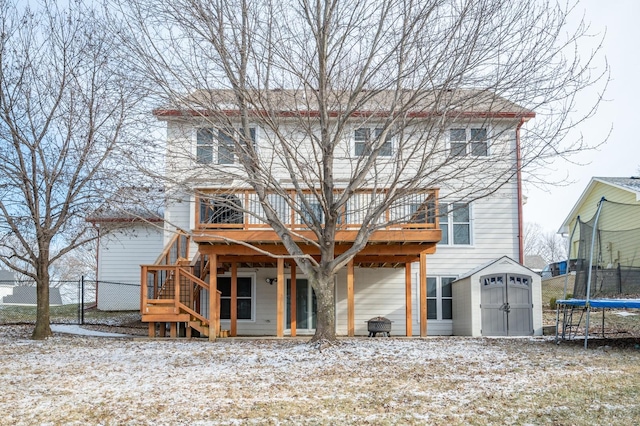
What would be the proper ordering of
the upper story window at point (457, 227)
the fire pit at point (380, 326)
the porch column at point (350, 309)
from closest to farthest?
the porch column at point (350, 309), the fire pit at point (380, 326), the upper story window at point (457, 227)

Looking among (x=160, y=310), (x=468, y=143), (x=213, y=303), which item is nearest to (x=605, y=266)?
(x=468, y=143)

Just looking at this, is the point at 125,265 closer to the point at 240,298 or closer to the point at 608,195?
the point at 240,298

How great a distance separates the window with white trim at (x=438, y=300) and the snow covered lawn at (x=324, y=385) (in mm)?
6698

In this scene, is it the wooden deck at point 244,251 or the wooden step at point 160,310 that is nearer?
the wooden deck at point 244,251

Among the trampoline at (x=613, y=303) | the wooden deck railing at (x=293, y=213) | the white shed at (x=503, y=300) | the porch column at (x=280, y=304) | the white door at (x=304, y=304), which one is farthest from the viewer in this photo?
the white door at (x=304, y=304)

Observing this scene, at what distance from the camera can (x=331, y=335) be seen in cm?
1136

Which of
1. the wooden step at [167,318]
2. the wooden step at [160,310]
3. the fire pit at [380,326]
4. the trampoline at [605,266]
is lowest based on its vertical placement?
the fire pit at [380,326]

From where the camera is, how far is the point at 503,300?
16.2 m

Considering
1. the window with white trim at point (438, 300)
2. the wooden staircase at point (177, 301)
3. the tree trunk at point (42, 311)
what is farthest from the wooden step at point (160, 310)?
the window with white trim at point (438, 300)

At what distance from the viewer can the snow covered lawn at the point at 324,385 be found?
644 centimetres

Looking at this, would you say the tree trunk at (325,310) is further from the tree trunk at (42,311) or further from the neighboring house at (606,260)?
the tree trunk at (42,311)

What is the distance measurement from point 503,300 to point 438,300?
2389mm

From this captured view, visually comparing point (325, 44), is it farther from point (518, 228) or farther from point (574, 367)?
point (518, 228)

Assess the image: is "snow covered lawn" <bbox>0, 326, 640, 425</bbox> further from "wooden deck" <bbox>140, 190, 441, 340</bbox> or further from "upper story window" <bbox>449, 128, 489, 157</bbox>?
"upper story window" <bbox>449, 128, 489, 157</bbox>
